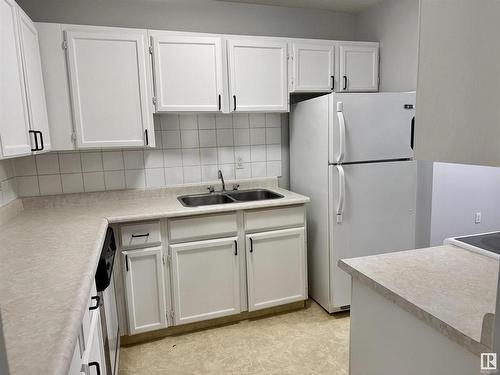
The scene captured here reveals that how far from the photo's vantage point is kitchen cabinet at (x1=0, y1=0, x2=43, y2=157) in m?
1.48

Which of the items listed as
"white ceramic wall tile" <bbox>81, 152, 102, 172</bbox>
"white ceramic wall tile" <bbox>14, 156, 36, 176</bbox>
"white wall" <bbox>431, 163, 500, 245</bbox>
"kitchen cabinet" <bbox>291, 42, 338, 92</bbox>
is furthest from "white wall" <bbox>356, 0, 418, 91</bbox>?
"white ceramic wall tile" <bbox>14, 156, 36, 176</bbox>

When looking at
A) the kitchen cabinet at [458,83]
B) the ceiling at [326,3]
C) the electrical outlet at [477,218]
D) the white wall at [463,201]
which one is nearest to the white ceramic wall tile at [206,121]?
the ceiling at [326,3]

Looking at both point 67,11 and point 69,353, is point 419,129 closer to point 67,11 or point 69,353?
point 69,353

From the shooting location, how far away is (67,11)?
94.5 inches

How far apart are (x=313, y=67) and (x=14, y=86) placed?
6.50 ft

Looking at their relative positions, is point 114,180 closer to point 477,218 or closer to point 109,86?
point 109,86

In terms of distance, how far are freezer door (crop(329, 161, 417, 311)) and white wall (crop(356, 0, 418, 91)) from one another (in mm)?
718

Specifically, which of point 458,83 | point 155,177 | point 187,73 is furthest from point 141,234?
point 458,83

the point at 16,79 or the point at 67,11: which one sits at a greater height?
the point at 67,11

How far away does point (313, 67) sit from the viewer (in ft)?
8.75

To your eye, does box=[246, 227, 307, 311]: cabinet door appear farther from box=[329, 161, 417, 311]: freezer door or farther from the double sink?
the double sink

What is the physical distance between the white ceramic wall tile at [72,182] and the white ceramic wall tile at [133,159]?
334 millimetres

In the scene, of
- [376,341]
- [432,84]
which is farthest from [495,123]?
[376,341]

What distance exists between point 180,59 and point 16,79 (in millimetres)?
1012
